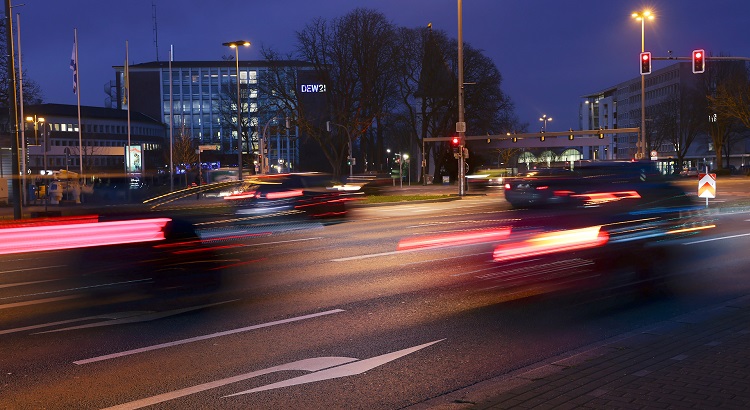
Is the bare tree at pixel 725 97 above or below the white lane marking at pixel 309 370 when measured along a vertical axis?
above

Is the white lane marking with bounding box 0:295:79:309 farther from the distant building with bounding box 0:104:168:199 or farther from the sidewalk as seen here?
the distant building with bounding box 0:104:168:199

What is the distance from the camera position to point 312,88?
64.2 metres

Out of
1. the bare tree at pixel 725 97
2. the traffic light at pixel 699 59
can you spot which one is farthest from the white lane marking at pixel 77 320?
the bare tree at pixel 725 97

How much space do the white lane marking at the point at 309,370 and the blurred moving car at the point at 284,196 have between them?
46.9 ft

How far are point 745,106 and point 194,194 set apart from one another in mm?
58602

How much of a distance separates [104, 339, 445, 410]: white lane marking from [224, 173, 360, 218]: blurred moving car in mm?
14283

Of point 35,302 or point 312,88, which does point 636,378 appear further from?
point 312,88

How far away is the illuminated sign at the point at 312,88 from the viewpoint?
63.5 m

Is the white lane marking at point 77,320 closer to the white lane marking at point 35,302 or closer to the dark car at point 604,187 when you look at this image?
the white lane marking at point 35,302

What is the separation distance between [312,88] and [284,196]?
43024mm

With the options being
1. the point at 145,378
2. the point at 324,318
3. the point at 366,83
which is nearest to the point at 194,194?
the point at 324,318

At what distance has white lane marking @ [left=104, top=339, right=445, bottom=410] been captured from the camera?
6.43 metres

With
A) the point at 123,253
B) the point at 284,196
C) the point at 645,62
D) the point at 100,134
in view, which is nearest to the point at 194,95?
the point at 100,134

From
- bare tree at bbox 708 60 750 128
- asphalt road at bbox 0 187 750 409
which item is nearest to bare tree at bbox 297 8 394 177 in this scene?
bare tree at bbox 708 60 750 128
